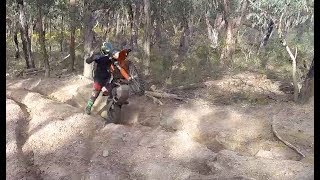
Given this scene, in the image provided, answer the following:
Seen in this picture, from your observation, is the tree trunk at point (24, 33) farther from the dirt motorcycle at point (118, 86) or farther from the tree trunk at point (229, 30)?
the tree trunk at point (229, 30)

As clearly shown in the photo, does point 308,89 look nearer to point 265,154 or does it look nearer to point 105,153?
point 265,154

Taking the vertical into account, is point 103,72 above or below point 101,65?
below

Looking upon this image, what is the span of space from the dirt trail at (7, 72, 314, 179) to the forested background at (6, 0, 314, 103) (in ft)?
9.65

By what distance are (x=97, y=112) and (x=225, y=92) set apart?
547 cm

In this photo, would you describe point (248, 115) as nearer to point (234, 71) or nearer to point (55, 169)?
point (55, 169)

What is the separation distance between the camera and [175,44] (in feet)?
85.8

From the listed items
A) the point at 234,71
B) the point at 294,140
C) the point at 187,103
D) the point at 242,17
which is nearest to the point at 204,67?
→ the point at 234,71

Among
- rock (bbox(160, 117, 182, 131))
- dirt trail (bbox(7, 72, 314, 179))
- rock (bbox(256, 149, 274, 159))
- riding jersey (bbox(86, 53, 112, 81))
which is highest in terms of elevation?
riding jersey (bbox(86, 53, 112, 81))

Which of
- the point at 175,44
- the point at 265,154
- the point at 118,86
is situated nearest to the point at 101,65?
the point at 118,86

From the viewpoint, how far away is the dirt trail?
21.5 feet

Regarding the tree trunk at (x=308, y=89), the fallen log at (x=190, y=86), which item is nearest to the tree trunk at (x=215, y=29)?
the fallen log at (x=190, y=86)

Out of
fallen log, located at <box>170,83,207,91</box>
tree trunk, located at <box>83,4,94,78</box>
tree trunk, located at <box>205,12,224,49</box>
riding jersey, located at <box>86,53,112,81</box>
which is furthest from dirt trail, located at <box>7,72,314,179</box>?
tree trunk, located at <box>205,12,224,49</box>

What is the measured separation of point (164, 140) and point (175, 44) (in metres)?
18.8

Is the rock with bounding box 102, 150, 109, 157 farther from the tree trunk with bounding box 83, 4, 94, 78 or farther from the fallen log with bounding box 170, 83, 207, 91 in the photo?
the tree trunk with bounding box 83, 4, 94, 78
